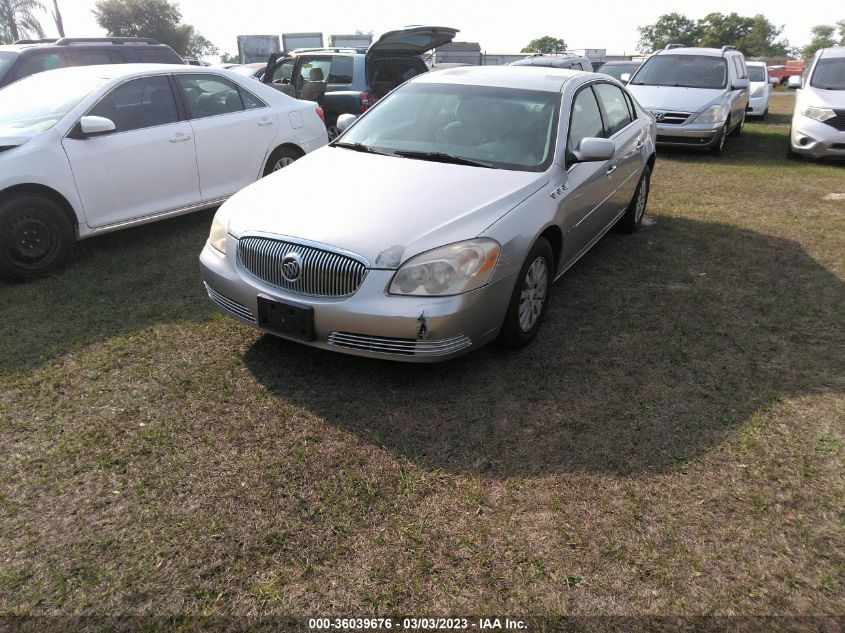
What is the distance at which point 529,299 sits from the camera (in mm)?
3984

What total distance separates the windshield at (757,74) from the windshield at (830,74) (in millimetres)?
6191

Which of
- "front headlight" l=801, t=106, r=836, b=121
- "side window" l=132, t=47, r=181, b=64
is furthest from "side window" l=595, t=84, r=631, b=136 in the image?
"side window" l=132, t=47, r=181, b=64

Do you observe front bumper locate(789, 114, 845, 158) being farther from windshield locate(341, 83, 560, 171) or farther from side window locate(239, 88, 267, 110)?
side window locate(239, 88, 267, 110)

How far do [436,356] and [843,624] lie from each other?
2005mm

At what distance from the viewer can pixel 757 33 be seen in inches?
3974

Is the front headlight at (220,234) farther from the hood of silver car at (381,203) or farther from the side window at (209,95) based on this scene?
the side window at (209,95)

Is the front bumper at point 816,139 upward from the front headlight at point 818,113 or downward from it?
downward

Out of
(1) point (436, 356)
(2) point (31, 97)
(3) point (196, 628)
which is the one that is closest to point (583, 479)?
(1) point (436, 356)

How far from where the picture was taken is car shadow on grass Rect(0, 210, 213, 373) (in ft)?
13.6

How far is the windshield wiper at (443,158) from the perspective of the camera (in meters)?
4.21

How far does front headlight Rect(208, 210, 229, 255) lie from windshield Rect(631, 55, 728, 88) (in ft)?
32.2

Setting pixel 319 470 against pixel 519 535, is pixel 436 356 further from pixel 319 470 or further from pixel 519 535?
pixel 519 535

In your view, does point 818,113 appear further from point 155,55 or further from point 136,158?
point 155,55

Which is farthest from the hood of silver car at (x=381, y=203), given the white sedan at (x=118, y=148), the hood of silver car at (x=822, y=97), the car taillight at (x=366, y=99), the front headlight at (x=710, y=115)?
the hood of silver car at (x=822, y=97)
